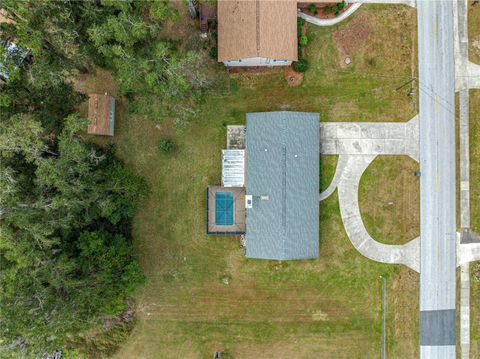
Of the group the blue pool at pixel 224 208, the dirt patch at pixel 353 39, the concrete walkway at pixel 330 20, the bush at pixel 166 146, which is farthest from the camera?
the dirt patch at pixel 353 39

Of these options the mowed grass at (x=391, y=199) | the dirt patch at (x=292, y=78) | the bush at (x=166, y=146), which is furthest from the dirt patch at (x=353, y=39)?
the bush at (x=166, y=146)

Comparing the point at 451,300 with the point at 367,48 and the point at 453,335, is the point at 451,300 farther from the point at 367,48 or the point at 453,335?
the point at 367,48

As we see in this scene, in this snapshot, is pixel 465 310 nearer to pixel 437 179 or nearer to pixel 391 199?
pixel 391 199

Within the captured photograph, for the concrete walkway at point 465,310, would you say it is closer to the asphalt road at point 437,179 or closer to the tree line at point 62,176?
the asphalt road at point 437,179

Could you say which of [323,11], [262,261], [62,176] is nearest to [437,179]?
[262,261]

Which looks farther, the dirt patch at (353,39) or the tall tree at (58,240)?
the dirt patch at (353,39)

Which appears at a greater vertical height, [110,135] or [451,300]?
[110,135]

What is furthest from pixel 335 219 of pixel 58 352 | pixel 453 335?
pixel 58 352

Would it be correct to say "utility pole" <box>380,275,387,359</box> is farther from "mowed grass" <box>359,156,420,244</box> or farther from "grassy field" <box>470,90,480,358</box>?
"grassy field" <box>470,90,480,358</box>
